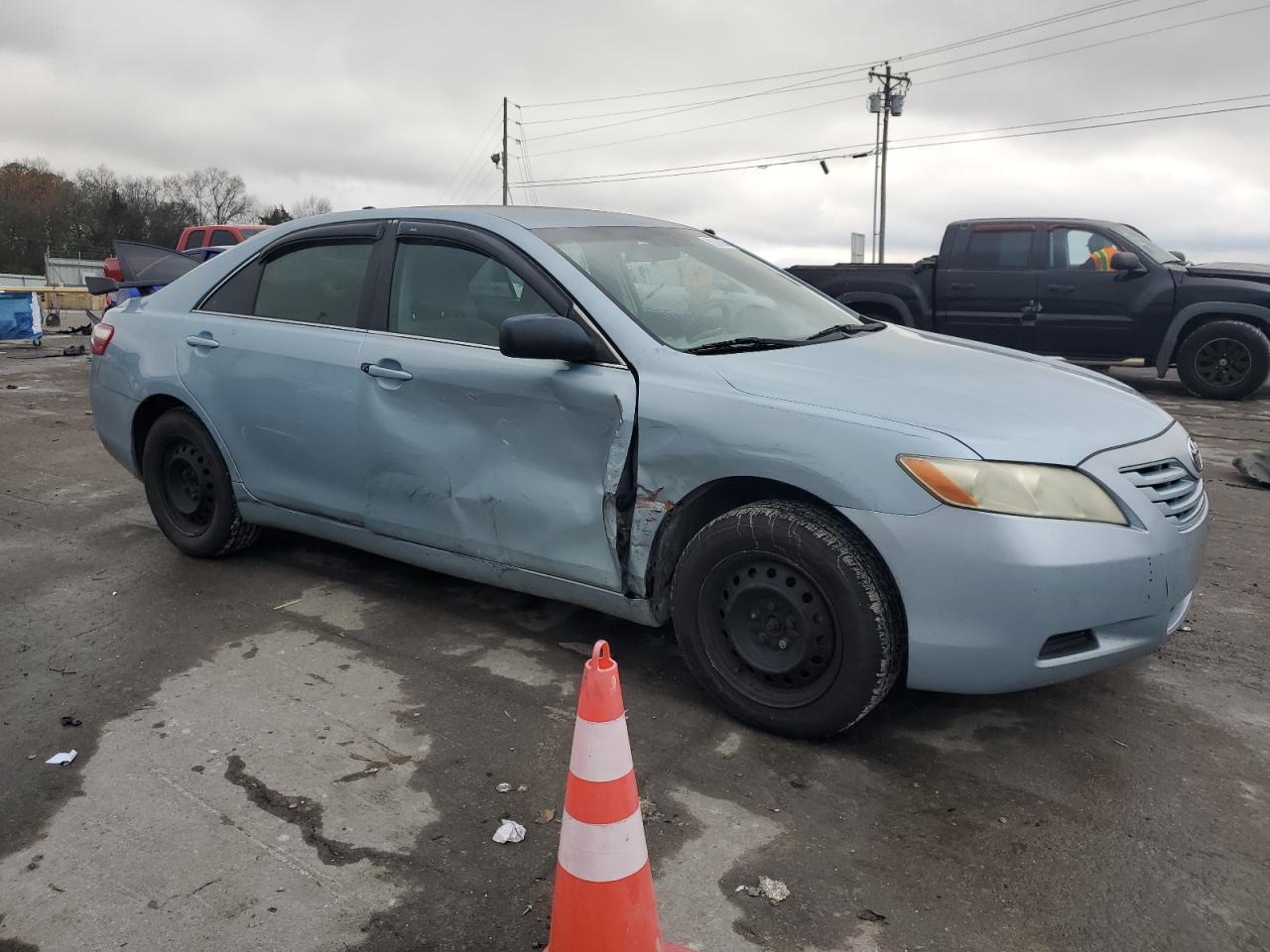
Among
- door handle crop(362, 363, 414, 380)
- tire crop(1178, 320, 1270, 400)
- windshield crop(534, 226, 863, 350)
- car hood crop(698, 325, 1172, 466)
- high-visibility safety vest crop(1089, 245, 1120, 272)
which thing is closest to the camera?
car hood crop(698, 325, 1172, 466)

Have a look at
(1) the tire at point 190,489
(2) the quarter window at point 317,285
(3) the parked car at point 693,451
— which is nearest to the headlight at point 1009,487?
(3) the parked car at point 693,451

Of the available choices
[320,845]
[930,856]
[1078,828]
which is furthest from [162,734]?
[1078,828]

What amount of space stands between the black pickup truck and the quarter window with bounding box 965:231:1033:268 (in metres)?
0.01

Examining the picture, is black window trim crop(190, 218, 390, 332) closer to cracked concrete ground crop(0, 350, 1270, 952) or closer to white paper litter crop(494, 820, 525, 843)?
cracked concrete ground crop(0, 350, 1270, 952)

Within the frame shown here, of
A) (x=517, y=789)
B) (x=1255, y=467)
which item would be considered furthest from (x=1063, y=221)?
(x=517, y=789)

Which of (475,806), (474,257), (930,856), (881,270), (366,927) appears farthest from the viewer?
(881,270)

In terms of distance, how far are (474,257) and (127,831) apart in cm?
224

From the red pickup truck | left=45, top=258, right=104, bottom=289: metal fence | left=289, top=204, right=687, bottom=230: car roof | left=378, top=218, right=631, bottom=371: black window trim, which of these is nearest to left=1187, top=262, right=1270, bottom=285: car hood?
left=289, top=204, right=687, bottom=230: car roof

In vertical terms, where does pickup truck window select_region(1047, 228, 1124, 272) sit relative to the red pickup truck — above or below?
below

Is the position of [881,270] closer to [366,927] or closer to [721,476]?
[721,476]

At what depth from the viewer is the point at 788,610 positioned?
3.07m

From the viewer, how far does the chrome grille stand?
9.81ft

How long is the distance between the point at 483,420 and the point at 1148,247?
33.3ft

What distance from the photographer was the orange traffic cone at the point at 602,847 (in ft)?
6.88
